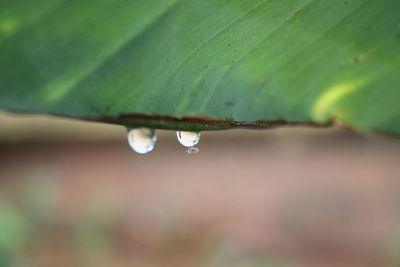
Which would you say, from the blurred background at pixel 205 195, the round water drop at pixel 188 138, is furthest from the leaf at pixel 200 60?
the blurred background at pixel 205 195

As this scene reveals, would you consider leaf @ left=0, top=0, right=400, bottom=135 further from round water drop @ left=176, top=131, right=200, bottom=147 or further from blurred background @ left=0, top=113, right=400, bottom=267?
blurred background @ left=0, top=113, right=400, bottom=267

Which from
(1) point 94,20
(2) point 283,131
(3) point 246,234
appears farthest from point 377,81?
(2) point 283,131

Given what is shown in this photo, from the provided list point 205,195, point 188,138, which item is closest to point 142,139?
point 188,138

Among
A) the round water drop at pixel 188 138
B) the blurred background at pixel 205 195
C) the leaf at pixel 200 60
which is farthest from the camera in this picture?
the blurred background at pixel 205 195

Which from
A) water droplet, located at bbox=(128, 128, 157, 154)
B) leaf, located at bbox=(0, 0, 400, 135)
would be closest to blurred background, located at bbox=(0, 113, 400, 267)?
water droplet, located at bbox=(128, 128, 157, 154)

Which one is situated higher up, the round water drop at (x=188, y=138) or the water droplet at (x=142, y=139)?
the water droplet at (x=142, y=139)

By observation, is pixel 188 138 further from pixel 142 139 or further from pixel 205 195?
pixel 205 195

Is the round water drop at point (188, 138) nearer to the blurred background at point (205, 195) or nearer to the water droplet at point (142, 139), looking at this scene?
the water droplet at point (142, 139)
